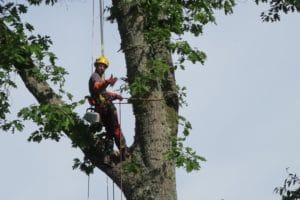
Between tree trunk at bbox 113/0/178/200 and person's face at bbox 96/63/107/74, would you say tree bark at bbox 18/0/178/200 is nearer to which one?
tree trunk at bbox 113/0/178/200

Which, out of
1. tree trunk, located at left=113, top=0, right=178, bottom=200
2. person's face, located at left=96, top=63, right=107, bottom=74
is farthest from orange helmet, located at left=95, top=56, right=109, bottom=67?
tree trunk, located at left=113, top=0, right=178, bottom=200

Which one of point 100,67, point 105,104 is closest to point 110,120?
point 105,104

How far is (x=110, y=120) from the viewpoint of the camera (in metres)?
7.46

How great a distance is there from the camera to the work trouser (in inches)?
289

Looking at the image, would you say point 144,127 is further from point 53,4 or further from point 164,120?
point 53,4

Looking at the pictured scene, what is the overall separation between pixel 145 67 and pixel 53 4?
7.21 ft

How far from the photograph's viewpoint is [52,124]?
6824 millimetres

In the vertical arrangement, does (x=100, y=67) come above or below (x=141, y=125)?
above

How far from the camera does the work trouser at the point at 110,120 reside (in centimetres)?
735

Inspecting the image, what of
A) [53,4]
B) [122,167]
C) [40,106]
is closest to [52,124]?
[40,106]

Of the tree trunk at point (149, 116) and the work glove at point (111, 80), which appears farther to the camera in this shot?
the work glove at point (111, 80)

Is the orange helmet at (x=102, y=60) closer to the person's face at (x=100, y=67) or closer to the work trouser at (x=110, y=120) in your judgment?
the person's face at (x=100, y=67)

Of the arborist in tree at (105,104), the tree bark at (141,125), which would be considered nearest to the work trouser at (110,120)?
the arborist in tree at (105,104)

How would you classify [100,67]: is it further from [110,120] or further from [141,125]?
[141,125]
